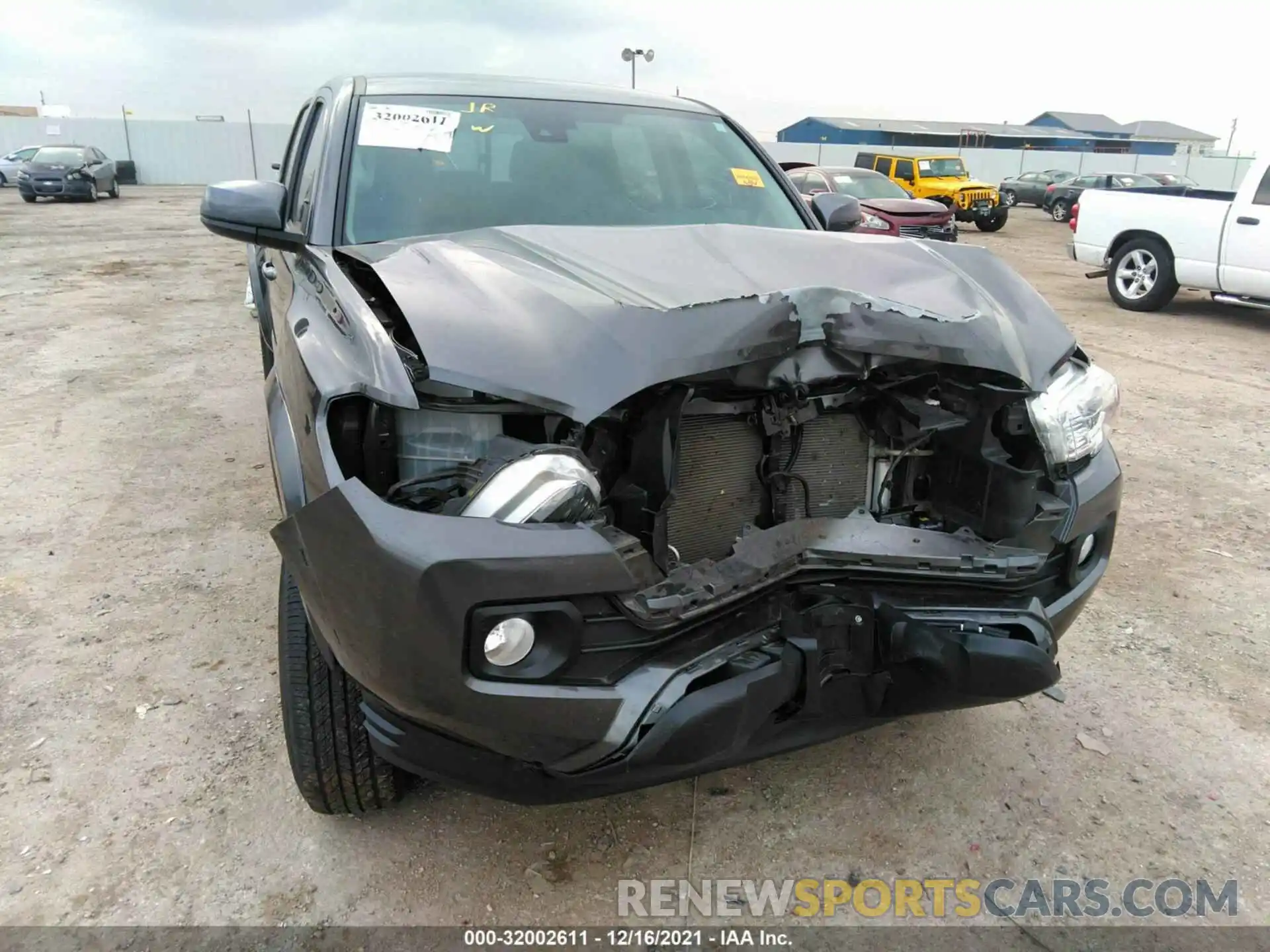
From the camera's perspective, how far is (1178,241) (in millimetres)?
9070

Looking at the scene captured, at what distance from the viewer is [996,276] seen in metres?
2.45

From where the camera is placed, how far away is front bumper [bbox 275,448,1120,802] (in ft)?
5.05

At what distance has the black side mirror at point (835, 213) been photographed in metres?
3.45

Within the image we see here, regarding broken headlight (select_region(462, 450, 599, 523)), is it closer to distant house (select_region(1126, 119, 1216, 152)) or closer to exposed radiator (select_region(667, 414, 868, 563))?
exposed radiator (select_region(667, 414, 868, 563))

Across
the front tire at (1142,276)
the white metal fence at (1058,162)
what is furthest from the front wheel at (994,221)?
the white metal fence at (1058,162)

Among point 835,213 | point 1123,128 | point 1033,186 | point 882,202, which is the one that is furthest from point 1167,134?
point 835,213

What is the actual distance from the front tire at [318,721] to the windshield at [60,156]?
1006 inches

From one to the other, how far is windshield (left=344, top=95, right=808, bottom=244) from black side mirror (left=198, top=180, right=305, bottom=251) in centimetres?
18

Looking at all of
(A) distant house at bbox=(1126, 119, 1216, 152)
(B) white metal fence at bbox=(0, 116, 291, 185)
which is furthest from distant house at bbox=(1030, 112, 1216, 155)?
(B) white metal fence at bbox=(0, 116, 291, 185)

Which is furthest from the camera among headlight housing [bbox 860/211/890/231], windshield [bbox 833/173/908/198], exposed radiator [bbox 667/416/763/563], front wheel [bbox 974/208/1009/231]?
front wheel [bbox 974/208/1009/231]

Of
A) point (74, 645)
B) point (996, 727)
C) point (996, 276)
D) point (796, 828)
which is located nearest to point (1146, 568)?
point (996, 727)

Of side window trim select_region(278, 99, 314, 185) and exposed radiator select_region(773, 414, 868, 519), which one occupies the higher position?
side window trim select_region(278, 99, 314, 185)

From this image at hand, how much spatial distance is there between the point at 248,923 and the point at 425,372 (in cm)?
130

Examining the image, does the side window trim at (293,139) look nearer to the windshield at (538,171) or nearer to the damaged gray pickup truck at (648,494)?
the windshield at (538,171)
